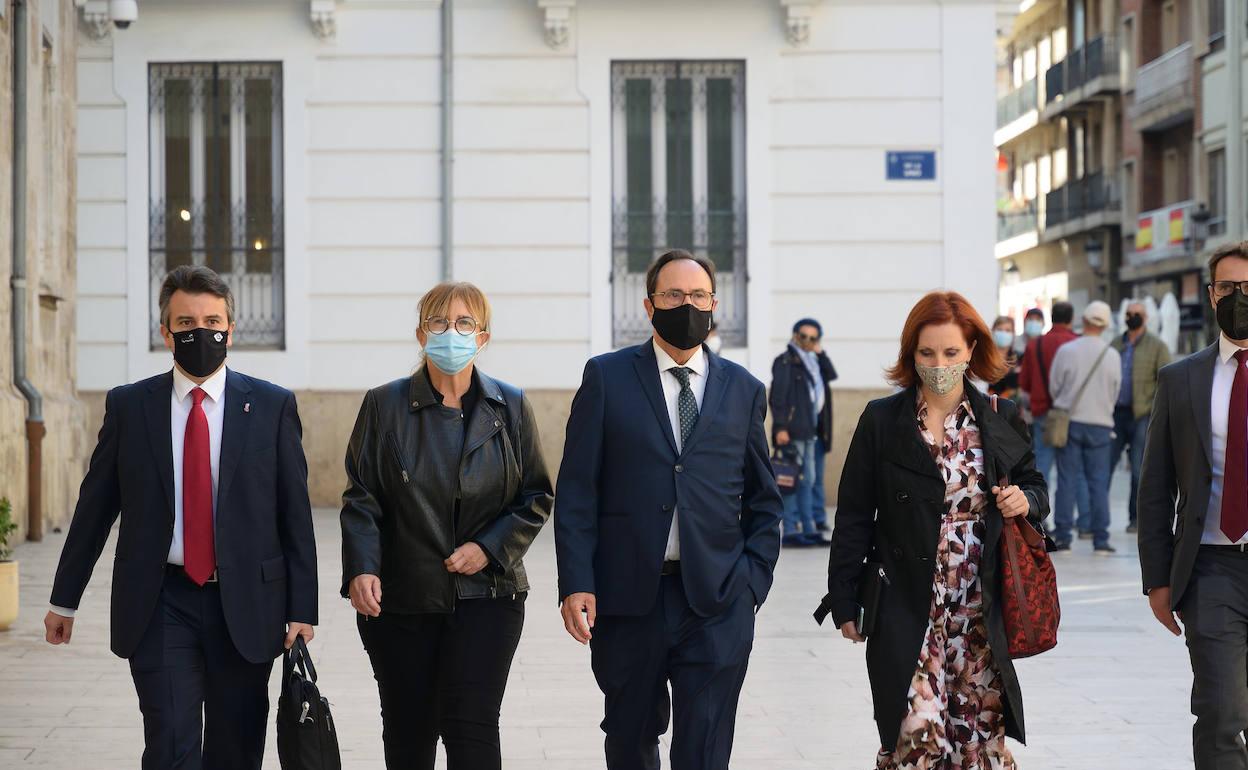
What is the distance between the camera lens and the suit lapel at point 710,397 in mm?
5617

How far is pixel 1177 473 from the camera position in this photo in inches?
234

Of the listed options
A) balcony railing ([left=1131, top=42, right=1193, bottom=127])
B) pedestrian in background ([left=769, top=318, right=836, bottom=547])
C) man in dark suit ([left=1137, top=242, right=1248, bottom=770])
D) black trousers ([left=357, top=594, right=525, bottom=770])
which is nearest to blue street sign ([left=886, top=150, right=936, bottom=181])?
pedestrian in background ([left=769, top=318, right=836, bottom=547])

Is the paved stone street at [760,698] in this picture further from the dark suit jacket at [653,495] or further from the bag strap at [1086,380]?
the bag strap at [1086,380]

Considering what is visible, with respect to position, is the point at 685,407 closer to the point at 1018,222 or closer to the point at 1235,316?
the point at 1235,316

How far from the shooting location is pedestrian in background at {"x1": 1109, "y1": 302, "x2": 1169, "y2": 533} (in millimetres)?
15891

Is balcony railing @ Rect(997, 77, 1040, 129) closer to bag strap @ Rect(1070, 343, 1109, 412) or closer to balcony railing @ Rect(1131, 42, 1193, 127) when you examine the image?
balcony railing @ Rect(1131, 42, 1193, 127)

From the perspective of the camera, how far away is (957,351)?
221 inches

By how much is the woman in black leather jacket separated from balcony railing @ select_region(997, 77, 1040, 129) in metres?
52.6

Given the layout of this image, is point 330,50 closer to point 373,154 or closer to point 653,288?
point 373,154

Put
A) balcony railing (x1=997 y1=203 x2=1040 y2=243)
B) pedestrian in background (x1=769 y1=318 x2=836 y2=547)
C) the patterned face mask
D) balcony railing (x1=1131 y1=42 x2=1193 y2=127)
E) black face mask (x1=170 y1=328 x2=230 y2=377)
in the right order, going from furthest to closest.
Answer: balcony railing (x1=997 y1=203 x2=1040 y2=243) → balcony railing (x1=1131 y1=42 x2=1193 y2=127) → pedestrian in background (x1=769 y1=318 x2=836 y2=547) → the patterned face mask → black face mask (x1=170 y1=328 x2=230 y2=377)

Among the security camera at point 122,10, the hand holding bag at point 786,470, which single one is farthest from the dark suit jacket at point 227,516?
the security camera at point 122,10

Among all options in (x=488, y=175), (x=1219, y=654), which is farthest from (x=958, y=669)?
(x=488, y=175)

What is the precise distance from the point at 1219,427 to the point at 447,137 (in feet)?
42.4

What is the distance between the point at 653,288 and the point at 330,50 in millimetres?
12961
